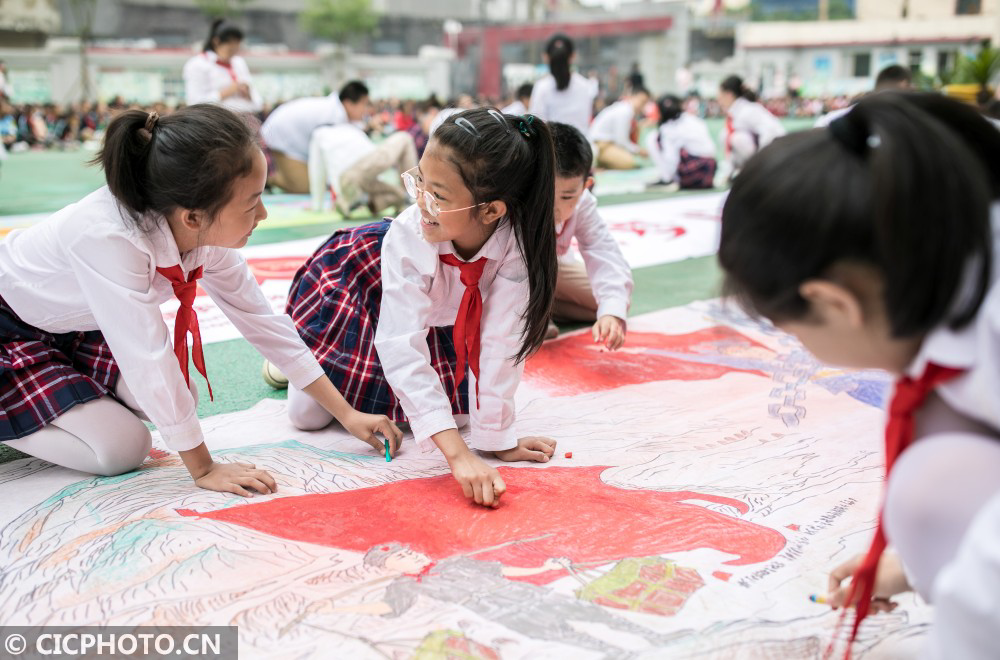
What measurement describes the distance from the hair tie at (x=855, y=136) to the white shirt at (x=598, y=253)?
4.61ft

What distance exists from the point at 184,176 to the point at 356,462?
600mm

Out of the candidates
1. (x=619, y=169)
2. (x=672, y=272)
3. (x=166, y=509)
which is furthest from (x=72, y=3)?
(x=166, y=509)

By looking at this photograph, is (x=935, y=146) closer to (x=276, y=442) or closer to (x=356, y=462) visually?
(x=356, y=462)

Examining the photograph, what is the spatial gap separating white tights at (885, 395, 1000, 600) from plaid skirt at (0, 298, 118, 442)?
1.35 metres

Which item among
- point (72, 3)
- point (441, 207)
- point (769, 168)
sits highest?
point (72, 3)

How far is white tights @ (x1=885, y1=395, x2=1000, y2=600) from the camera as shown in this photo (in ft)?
2.37

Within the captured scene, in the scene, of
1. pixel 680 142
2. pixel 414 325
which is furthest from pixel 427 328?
pixel 680 142

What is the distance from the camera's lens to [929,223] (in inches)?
27.8

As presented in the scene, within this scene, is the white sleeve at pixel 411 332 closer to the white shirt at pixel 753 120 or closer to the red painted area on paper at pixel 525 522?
the red painted area on paper at pixel 525 522

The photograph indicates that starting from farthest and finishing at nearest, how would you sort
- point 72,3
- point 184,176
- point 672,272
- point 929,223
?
point 72,3 < point 672,272 < point 184,176 < point 929,223

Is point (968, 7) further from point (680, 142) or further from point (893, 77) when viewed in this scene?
point (893, 77)

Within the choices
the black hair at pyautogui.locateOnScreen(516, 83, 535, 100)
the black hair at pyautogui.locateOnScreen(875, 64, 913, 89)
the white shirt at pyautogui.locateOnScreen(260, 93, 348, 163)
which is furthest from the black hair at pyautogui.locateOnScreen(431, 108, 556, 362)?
the black hair at pyautogui.locateOnScreen(516, 83, 535, 100)

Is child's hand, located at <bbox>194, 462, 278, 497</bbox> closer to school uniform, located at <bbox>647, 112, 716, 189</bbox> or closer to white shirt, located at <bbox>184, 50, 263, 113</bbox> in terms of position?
white shirt, located at <bbox>184, 50, 263, 113</bbox>

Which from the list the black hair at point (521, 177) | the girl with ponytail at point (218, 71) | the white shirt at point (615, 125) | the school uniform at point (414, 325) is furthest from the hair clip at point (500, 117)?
the white shirt at point (615, 125)
